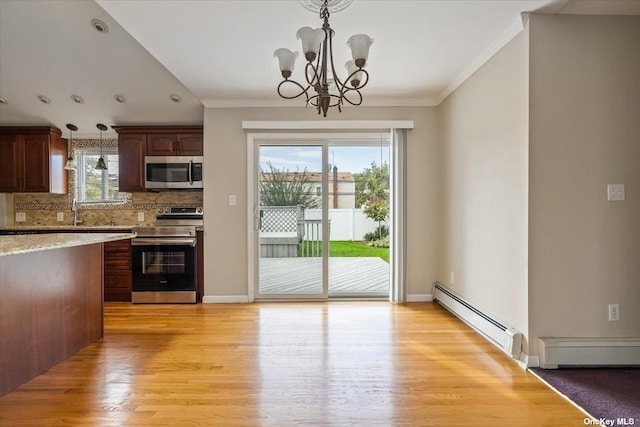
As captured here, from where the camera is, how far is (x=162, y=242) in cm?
411

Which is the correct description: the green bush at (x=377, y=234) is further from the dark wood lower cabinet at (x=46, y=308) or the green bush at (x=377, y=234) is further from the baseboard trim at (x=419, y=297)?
the dark wood lower cabinet at (x=46, y=308)

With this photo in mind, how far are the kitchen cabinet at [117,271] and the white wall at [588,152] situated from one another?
13.9ft

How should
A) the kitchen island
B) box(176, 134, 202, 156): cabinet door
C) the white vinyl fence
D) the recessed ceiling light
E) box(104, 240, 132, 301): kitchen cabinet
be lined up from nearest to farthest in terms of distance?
the kitchen island → the recessed ceiling light → box(104, 240, 132, 301): kitchen cabinet → the white vinyl fence → box(176, 134, 202, 156): cabinet door

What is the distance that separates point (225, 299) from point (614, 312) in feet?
11.7

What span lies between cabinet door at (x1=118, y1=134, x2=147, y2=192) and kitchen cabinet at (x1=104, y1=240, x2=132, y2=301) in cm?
81

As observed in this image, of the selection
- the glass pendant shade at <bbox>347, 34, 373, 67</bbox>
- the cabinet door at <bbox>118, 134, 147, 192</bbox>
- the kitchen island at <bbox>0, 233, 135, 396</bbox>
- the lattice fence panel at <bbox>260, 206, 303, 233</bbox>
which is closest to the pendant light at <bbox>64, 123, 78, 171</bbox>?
the cabinet door at <bbox>118, 134, 147, 192</bbox>

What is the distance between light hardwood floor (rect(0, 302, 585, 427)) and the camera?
1857 mm

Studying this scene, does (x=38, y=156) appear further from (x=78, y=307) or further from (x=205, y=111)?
(x=78, y=307)

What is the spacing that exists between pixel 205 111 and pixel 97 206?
223 centimetres

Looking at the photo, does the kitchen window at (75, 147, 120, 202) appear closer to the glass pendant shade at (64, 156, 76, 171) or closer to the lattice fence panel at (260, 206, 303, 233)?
the glass pendant shade at (64, 156, 76, 171)

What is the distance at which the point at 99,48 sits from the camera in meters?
3.46

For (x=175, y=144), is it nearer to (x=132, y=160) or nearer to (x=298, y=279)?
(x=132, y=160)

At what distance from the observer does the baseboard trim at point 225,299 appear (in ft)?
13.5

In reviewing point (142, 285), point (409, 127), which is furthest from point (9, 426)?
point (409, 127)
